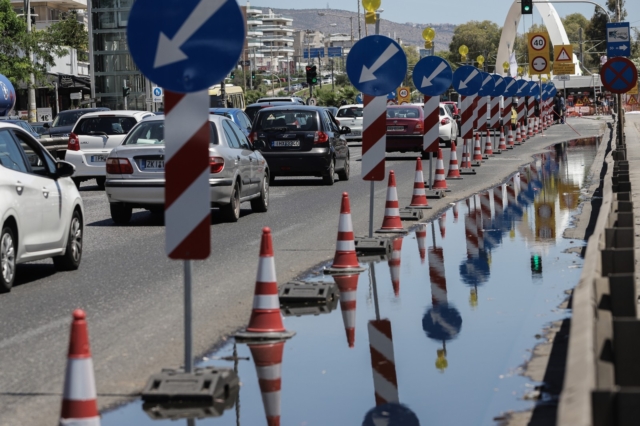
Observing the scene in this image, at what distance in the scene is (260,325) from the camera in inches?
324

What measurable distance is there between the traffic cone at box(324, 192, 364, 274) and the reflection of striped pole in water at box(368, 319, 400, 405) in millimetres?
2603

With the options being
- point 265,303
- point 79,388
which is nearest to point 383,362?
point 265,303

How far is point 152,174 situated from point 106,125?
8.69m

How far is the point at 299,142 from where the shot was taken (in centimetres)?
2492

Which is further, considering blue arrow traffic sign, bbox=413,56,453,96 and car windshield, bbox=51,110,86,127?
car windshield, bbox=51,110,86,127

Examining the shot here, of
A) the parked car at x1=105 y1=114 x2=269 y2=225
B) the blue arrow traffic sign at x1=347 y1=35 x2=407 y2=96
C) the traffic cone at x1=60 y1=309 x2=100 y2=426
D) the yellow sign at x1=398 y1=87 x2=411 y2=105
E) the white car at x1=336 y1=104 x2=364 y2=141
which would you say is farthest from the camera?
the yellow sign at x1=398 y1=87 x2=411 y2=105

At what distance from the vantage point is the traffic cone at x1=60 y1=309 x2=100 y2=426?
502 cm

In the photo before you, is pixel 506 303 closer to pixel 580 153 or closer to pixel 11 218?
pixel 11 218

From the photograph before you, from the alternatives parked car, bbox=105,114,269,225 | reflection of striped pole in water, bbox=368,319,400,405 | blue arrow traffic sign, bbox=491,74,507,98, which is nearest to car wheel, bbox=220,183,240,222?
parked car, bbox=105,114,269,225

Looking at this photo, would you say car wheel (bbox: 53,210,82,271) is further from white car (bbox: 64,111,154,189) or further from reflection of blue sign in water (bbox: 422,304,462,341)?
white car (bbox: 64,111,154,189)

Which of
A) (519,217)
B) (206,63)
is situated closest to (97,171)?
(519,217)

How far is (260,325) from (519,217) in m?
9.29

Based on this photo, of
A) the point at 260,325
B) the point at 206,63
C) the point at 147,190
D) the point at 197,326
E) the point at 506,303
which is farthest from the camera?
the point at 147,190

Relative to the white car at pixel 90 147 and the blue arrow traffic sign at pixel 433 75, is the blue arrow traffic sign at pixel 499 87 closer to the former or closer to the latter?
the white car at pixel 90 147
